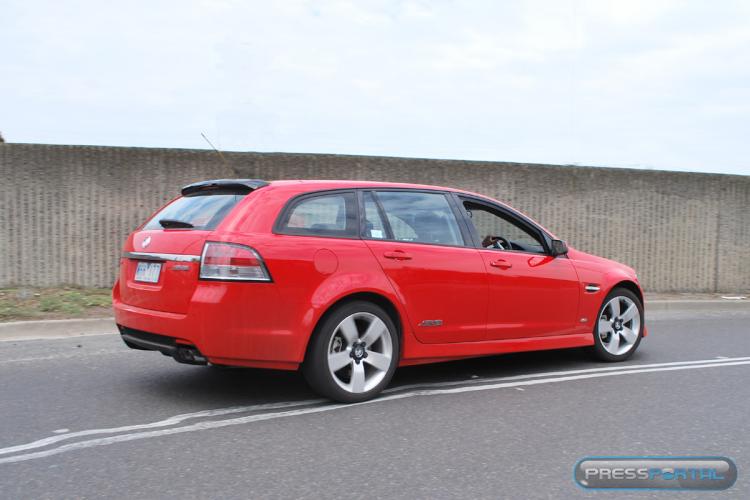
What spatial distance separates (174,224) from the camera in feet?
16.2

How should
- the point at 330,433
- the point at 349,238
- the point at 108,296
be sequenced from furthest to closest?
the point at 108,296 < the point at 349,238 < the point at 330,433

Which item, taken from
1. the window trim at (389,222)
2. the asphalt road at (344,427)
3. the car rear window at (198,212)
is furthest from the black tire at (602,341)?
the car rear window at (198,212)

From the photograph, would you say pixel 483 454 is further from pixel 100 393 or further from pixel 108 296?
pixel 108 296

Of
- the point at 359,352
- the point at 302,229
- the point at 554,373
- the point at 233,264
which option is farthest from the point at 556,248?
the point at 233,264

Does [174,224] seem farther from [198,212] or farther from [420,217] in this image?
[420,217]

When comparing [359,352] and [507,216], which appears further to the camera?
[507,216]

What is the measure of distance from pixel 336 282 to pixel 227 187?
41.7 inches

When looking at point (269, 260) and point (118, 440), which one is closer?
point (118, 440)

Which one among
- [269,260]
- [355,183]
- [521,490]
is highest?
[355,183]

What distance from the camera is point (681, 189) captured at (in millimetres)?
14133

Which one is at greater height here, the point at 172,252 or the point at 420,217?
the point at 420,217

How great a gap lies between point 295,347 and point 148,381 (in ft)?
5.32

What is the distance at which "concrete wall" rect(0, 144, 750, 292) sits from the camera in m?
10.5

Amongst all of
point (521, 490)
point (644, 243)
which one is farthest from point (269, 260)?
point (644, 243)
